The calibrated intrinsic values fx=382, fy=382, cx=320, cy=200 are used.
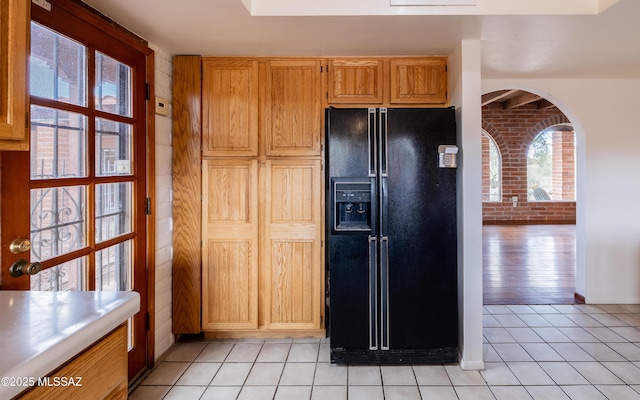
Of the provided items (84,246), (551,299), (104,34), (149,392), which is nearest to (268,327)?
(149,392)

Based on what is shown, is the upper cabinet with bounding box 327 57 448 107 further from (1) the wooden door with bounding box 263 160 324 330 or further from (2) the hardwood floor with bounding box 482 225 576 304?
(2) the hardwood floor with bounding box 482 225 576 304

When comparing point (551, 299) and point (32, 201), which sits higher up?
point (32, 201)

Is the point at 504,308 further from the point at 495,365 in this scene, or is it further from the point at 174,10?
the point at 174,10

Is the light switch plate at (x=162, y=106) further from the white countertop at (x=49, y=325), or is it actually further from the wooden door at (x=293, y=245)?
the white countertop at (x=49, y=325)

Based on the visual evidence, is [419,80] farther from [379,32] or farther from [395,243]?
[395,243]

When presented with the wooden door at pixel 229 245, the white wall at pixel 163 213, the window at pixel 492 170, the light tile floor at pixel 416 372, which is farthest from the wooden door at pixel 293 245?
the window at pixel 492 170

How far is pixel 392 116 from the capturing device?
2.50 m

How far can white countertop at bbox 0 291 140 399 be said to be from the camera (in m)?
0.82

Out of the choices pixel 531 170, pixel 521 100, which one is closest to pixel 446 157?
pixel 521 100

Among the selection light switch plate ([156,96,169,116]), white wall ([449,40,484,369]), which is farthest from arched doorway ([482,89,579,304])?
light switch plate ([156,96,169,116])

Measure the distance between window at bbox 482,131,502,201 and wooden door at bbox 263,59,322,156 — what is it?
6.93 m

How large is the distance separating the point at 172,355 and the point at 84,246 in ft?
3.85

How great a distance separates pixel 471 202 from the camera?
2.53 metres

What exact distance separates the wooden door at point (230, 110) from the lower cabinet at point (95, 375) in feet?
6.04
